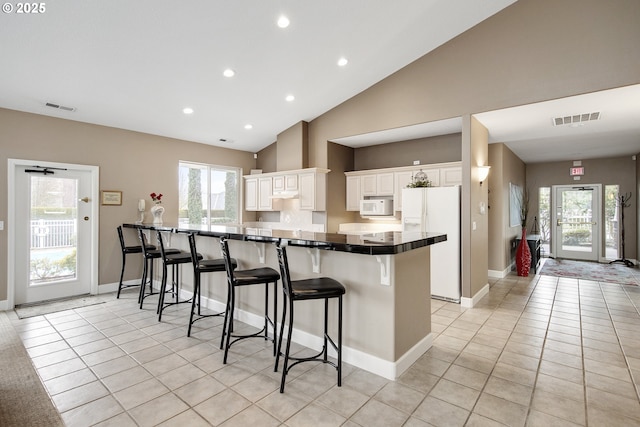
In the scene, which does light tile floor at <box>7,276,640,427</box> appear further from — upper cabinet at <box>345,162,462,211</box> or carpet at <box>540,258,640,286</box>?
carpet at <box>540,258,640,286</box>

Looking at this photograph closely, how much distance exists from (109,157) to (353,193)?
428cm

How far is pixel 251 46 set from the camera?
3.73 metres

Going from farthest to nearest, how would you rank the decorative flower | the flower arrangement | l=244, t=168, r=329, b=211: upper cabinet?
l=244, t=168, r=329, b=211: upper cabinet < the decorative flower < the flower arrangement

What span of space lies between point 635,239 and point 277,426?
9.53 meters

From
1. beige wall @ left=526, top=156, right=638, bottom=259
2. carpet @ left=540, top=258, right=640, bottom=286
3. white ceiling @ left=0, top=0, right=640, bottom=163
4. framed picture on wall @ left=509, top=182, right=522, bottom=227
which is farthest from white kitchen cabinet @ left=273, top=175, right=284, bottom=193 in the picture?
beige wall @ left=526, top=156, right=638, bottom=259

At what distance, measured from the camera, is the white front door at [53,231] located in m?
4.36

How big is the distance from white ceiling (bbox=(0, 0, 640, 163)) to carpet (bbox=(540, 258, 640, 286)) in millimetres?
2645

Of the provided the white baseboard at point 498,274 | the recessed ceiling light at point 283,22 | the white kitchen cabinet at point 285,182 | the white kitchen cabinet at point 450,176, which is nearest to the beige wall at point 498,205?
the white baseboard at point 498,274

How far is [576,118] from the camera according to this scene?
451 centimetres

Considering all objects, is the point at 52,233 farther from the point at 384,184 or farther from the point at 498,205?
the point at 498,205

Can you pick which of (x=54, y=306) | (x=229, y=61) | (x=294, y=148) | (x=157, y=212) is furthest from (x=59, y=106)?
(x=294, y=148)

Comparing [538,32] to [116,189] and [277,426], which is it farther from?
[116,189]

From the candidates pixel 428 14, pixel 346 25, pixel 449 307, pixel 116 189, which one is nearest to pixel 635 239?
pixel 449 307

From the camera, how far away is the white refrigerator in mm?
4461
